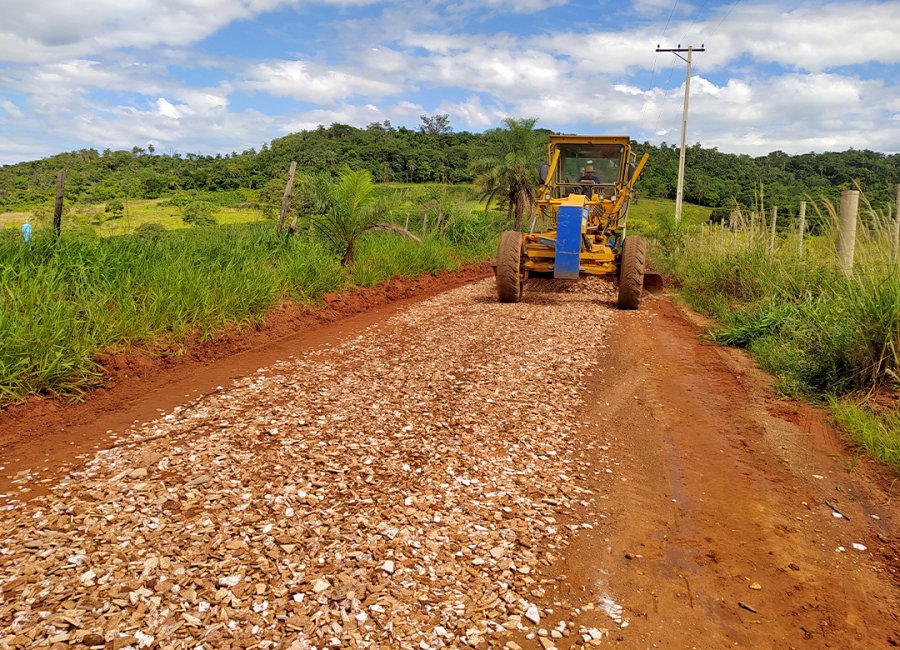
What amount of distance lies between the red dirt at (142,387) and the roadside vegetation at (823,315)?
5.29 metres

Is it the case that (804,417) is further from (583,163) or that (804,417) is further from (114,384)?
(583,163)

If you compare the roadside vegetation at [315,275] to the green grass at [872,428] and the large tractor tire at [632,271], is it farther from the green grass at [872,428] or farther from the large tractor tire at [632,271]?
the large tractor tire at [632,271]

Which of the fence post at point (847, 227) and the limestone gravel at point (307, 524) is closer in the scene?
the limestone gravel at point (307, 524)

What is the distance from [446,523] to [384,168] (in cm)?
3881

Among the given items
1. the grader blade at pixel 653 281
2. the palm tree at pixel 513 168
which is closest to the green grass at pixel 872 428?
the grader blade at pixel 653 281

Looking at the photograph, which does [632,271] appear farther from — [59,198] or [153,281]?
[59,198]

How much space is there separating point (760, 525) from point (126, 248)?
301 inches

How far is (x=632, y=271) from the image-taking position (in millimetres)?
10391

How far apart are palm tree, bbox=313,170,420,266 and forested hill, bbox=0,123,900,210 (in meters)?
1.71

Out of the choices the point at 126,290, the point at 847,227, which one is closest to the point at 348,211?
the point at 126,290

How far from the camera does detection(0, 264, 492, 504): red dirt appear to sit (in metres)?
4.08

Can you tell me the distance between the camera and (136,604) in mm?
2539

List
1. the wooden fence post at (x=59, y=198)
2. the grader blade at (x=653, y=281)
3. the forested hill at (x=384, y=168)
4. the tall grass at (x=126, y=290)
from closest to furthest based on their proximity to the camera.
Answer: the tall grass at (x=126, y=290) → the wooden fence post at (x=59, y=198) → the grader blade at (x=653, y=281) → the forested hill at (x=384, y=168)

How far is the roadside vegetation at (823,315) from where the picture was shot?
16.0 ft
